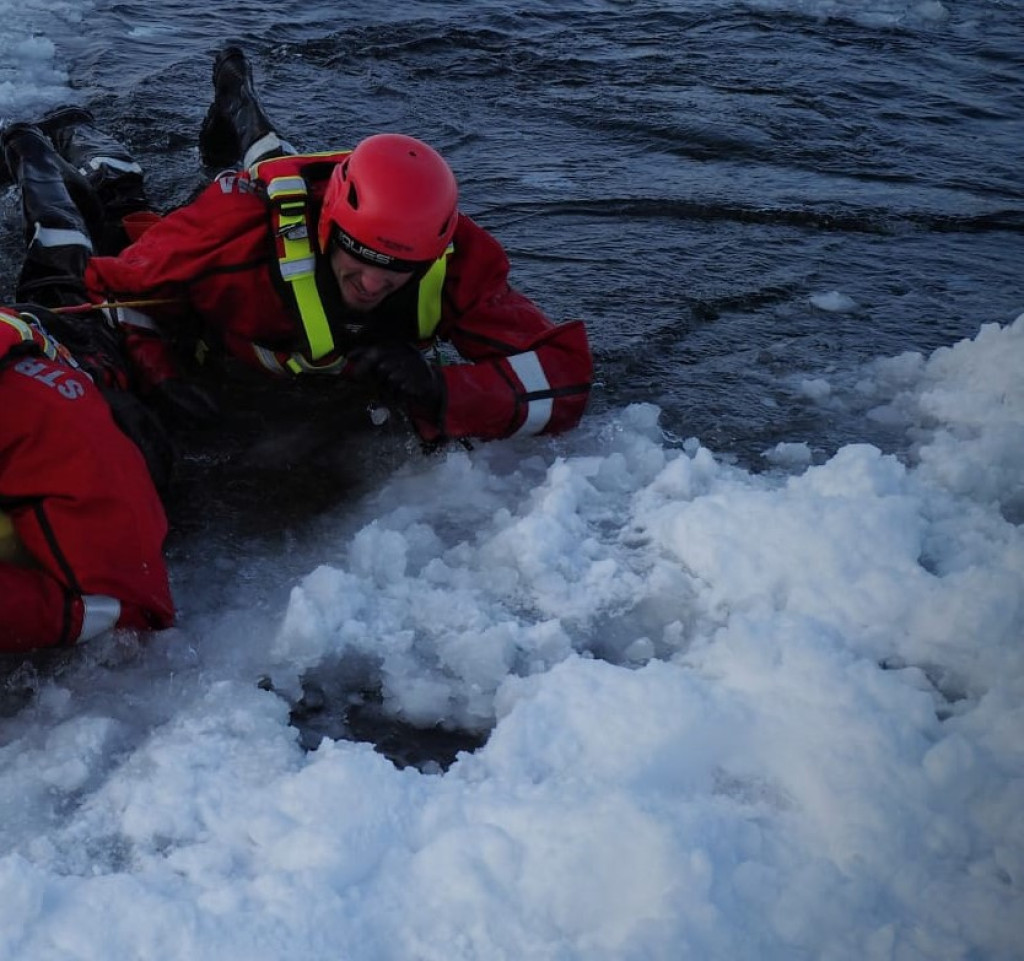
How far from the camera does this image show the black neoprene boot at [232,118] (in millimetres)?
5723

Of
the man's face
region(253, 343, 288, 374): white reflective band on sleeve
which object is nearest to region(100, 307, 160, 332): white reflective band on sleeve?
region(253, 343, 288, 374): white reflective band on sleeve

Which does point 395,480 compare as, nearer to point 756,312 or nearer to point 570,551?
point 570,551

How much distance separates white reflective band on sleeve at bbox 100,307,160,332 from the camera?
391 cm

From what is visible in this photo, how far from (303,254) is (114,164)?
228cm

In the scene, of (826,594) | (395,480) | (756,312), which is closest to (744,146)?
(756,312)

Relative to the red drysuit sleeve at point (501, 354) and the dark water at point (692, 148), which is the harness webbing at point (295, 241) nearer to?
the red drysuit sleeve at point (501, 354)

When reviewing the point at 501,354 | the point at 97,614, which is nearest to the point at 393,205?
the point at 501,354

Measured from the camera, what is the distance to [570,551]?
3326 millimetres

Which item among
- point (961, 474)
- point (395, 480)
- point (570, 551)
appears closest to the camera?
point (570, 551)

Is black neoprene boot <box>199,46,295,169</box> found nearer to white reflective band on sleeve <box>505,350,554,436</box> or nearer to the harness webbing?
the harness webbing

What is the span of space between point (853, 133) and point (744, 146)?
82 centimetres

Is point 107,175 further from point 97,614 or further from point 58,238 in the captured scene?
point 97,614

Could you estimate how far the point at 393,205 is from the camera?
336 centimetres

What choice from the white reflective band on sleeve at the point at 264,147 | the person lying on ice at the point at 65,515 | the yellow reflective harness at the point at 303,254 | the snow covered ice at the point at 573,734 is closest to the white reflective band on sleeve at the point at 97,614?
the person lying on ice at the point at 65,515
